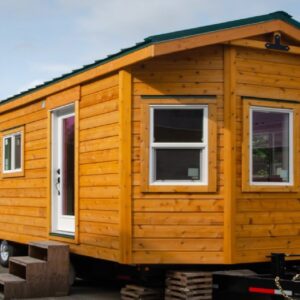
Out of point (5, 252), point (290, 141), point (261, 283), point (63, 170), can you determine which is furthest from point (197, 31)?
point (5, 252)

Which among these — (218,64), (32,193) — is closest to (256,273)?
(218,64)

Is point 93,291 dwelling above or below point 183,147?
below

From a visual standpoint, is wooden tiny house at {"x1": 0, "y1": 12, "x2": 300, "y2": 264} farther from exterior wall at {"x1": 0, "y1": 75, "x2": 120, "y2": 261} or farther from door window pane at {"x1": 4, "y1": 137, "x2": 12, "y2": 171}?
door window pane at {"x1": 4, "y1": 137, "x2": 12, "y2": 171}

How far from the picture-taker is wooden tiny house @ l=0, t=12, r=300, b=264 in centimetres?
805

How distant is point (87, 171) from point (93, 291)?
1.89 meters

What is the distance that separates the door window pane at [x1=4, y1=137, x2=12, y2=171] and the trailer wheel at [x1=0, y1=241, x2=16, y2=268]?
1.51 meters

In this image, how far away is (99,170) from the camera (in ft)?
29.1

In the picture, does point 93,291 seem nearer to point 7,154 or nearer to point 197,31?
point 7,154

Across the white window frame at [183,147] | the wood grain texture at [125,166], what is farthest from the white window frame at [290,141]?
the wood grain texture at [125,166]

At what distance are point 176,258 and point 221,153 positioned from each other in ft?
4.71

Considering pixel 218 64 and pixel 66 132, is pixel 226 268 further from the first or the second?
pixel 66 132

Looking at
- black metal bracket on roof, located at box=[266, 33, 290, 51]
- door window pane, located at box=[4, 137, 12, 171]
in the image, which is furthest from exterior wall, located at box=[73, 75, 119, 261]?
door window pane, located at box=[4, 137, 12, 171]

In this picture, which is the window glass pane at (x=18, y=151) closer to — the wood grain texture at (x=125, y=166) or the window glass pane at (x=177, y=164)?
the wood grain texture at (x=125, y=166)

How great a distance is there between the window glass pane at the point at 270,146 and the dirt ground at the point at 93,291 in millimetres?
2762
